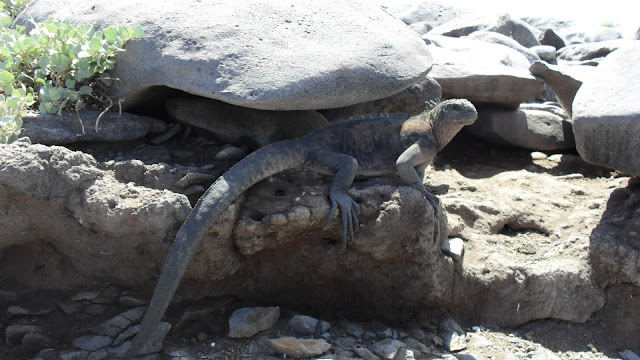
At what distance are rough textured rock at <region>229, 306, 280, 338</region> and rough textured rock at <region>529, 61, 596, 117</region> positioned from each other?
14.2 feet

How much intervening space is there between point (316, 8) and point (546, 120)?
350 centimetres

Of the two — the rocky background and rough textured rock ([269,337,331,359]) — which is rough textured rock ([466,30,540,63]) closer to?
the rocky background

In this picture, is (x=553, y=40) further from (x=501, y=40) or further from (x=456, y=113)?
(x=456, y=113)

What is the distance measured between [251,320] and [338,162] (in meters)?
1.12

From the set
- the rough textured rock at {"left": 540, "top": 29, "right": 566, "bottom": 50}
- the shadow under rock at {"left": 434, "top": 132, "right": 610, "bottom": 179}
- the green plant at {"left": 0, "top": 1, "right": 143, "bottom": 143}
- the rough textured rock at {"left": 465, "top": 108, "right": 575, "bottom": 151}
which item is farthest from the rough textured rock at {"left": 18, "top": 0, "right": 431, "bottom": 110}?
the rough textured rock at {"left": 540, "top": 29, "right": 566, "bottom": 50}

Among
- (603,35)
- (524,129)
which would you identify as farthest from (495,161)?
(603,35)

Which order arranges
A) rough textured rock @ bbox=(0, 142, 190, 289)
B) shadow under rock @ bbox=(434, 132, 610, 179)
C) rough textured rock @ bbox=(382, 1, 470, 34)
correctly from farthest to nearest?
rough textured rock @ bbox=(382, 1, 470, 34) < shadow under rock @ bbox=(434, 132, 610, 179) < rough textured rock @ bbox=(0, 142, 190, 289)

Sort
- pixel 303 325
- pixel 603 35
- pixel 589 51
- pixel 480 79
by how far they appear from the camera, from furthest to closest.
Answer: pixel 603 35 < pixel 589 51 < pixel 480 79 < pixel 303 325

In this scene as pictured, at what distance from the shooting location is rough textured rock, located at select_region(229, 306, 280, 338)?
321 centimetres

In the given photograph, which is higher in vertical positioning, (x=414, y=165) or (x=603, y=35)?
(x=414, y=165)

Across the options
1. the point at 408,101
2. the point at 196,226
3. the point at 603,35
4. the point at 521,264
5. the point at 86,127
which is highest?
the point at 86,127

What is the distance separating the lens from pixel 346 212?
3377mm

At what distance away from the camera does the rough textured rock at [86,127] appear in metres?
3.47

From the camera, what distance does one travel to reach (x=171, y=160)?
371cm
